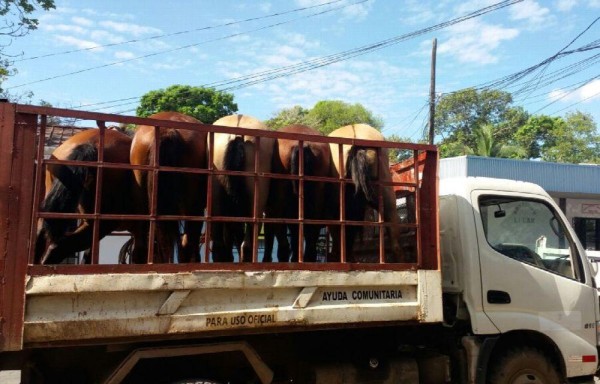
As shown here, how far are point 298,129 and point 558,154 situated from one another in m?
36.8

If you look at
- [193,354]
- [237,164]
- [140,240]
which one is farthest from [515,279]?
[140,240]

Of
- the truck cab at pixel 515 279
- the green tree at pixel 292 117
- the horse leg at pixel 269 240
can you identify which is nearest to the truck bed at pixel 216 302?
the truck cab at pixel 515 279

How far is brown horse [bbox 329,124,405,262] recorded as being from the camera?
4.03 metres

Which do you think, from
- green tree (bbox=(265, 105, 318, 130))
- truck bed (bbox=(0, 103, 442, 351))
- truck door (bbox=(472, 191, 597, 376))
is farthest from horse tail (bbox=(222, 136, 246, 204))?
green tree (bbox=(265, 105, 318, 130))

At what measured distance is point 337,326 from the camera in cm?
356

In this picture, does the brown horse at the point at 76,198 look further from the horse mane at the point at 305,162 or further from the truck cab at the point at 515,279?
the truck cab at the point at 515,279

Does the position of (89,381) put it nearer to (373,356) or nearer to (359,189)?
(373,356)

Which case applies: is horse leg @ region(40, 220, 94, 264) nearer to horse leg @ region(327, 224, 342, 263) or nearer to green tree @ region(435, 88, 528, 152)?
horse leg @ region(327, 224, 342, 263)

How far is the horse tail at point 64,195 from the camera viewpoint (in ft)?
11.8

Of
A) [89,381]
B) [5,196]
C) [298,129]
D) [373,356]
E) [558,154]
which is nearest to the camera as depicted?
[5,196]

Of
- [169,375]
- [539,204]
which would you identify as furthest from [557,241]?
[169,375]

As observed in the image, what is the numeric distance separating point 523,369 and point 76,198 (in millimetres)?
3659

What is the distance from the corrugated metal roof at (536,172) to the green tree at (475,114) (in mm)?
18812

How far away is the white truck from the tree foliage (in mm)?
29980
